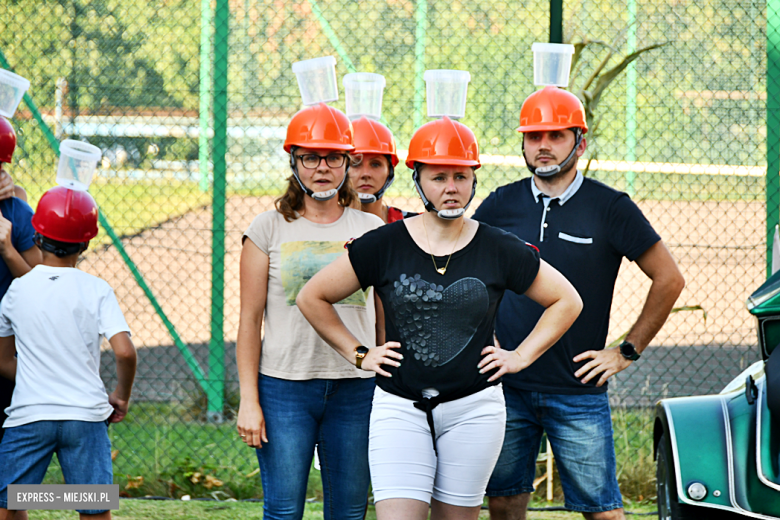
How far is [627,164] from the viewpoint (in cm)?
627

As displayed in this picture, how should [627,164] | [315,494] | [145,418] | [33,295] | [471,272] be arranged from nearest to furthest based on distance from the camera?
[471,272]
[33,295]
[315,494]
[145,418]
[627,164]

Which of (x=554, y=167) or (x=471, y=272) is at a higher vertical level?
(x=554, y=167)

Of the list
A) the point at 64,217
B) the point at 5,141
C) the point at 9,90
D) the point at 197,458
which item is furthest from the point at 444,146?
the point at 197,458

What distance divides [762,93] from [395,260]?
177 inches

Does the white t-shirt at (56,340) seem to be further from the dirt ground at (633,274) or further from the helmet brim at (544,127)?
the dirt ground at (633,274)

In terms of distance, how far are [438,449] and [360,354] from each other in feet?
1.41

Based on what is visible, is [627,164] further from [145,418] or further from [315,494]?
[145,418]

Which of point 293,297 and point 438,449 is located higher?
point 293,297

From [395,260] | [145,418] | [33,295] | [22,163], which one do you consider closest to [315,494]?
[145,418]

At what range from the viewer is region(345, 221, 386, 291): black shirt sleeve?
8.64ft

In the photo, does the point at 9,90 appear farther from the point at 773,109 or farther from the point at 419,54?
the point at 773,109

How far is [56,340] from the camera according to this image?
309cm

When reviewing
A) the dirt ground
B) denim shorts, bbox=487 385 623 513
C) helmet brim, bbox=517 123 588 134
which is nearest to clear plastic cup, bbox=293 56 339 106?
helmet brim, bbox=517 123 588 134

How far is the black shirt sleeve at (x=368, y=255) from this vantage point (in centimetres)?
263
